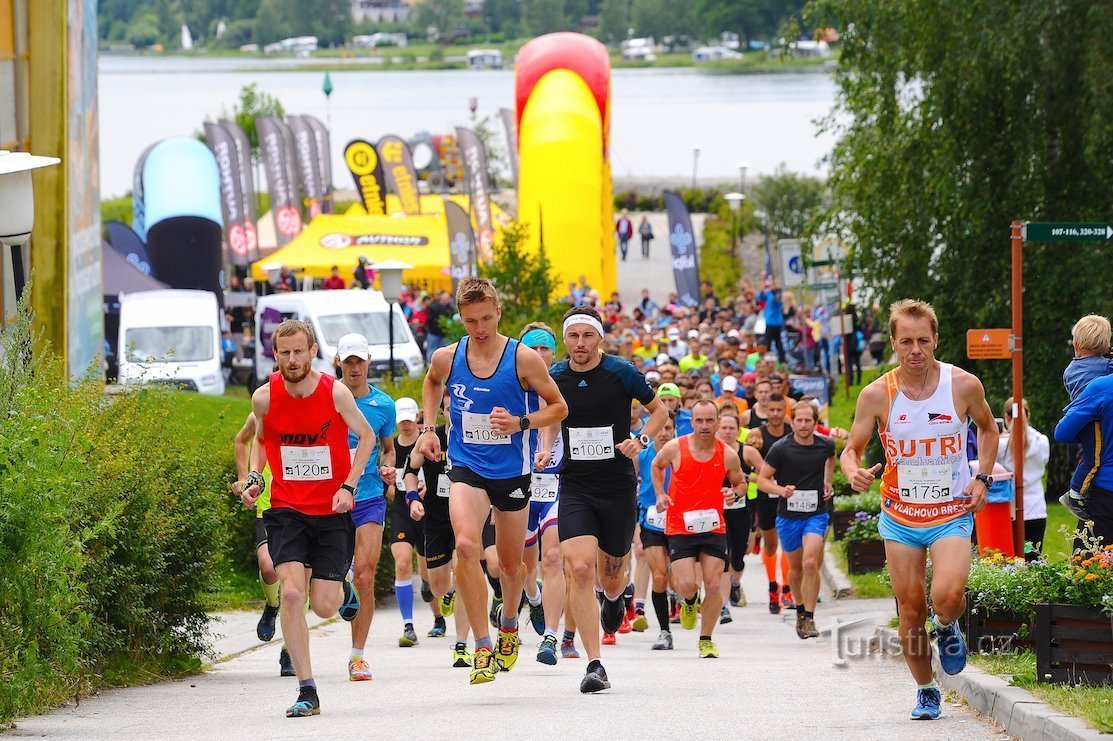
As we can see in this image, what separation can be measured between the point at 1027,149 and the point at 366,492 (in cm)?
1368

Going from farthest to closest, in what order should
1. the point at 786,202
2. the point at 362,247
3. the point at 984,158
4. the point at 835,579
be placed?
the point at 786,202
the point at 362,247
the point at 984,158
the point at 835,579

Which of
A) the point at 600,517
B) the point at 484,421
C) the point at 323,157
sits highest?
the point at 323,157

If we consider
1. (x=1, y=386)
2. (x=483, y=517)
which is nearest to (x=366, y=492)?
(x=483, y=517)

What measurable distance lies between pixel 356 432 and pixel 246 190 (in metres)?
40.6

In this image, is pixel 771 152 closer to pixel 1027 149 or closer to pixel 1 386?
pixel 1027 149

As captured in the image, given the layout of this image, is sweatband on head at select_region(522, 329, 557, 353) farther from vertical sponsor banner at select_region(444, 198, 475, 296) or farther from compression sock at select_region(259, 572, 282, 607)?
vertical sponsor banner at select_region(444, 198, 475, 296)

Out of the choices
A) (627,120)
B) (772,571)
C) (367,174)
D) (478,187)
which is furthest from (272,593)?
(627,120)

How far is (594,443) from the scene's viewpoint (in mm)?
10297

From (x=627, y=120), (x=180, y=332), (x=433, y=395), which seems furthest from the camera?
(x=627, y=120)

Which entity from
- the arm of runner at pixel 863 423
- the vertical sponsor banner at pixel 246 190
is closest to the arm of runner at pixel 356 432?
the arm of runner at pixel 863 423

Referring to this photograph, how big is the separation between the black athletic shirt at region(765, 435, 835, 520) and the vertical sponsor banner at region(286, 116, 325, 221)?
38697mm

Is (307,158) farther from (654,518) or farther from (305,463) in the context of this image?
(305,463)

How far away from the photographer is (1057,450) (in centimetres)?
2325

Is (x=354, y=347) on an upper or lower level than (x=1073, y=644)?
upper
